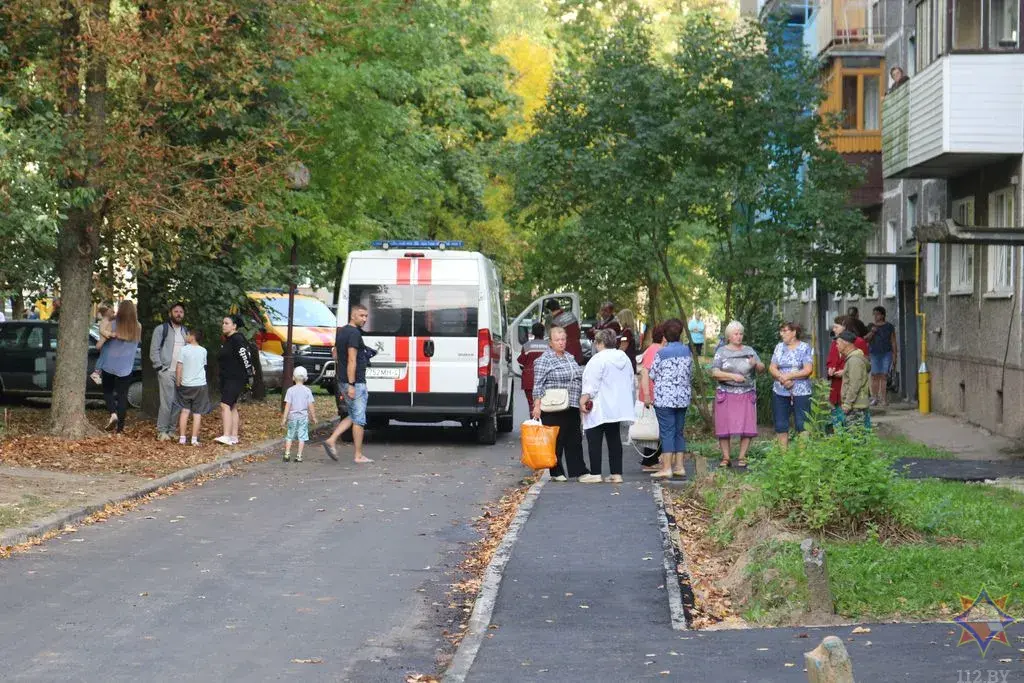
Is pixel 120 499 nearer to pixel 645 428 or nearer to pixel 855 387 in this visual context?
pixel 645 428

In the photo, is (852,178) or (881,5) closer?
(852,178)

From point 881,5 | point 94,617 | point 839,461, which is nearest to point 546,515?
point 839,461

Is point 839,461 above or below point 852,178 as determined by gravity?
below

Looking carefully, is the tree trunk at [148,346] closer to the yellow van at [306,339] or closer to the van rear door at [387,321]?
the van rear door at [387,321]

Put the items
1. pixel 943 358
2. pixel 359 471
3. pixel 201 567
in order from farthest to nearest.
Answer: pixel 943 358 < pixel 359 471 < pixel 201 567

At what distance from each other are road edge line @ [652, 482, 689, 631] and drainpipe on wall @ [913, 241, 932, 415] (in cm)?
1404

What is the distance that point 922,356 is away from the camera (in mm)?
27781

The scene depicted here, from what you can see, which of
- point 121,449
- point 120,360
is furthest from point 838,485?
point 120,360

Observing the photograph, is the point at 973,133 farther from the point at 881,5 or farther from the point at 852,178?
the point at 881,5

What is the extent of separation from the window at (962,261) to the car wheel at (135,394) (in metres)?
13.8

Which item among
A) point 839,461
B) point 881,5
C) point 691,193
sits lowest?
point 839,461

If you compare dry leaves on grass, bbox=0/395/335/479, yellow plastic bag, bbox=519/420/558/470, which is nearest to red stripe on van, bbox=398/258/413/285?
dry leaves on grass, bbox=0/395/335/479

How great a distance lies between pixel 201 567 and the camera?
1089 centimetres

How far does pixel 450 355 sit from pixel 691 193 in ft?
14.8
